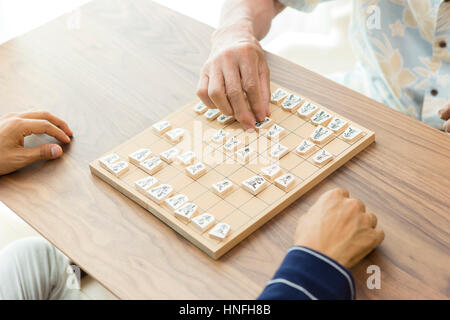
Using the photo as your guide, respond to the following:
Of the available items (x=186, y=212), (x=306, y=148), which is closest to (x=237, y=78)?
(x=306, y=148)

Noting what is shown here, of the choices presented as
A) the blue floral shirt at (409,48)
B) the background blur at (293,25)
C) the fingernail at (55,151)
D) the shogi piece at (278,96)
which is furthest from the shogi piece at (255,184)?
the background blur at (293,25)

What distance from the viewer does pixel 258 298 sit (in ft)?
2.30

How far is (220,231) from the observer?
77 cm

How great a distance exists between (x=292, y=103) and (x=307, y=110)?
38 millimetres

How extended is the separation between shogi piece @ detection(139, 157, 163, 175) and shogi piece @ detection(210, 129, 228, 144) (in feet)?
0.39

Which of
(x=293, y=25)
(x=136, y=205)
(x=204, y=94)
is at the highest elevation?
(x=204, y=94)

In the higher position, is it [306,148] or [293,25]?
[306,148]

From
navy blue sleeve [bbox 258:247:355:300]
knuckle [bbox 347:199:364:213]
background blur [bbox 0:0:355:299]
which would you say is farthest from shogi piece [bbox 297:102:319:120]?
background blur [bbox 0:0:355:299]

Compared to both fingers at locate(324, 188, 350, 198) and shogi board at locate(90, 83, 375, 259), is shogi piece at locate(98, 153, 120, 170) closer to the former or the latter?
shogi board at locate(90, 83, 375, 259)

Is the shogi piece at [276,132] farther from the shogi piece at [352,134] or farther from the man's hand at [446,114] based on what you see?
the man's hand at [446,114]

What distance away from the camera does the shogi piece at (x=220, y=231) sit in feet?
2.51

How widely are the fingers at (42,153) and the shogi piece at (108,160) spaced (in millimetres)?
112

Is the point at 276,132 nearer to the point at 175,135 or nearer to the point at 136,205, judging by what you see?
the point at 175,135

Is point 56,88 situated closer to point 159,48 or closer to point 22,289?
point 159,48
